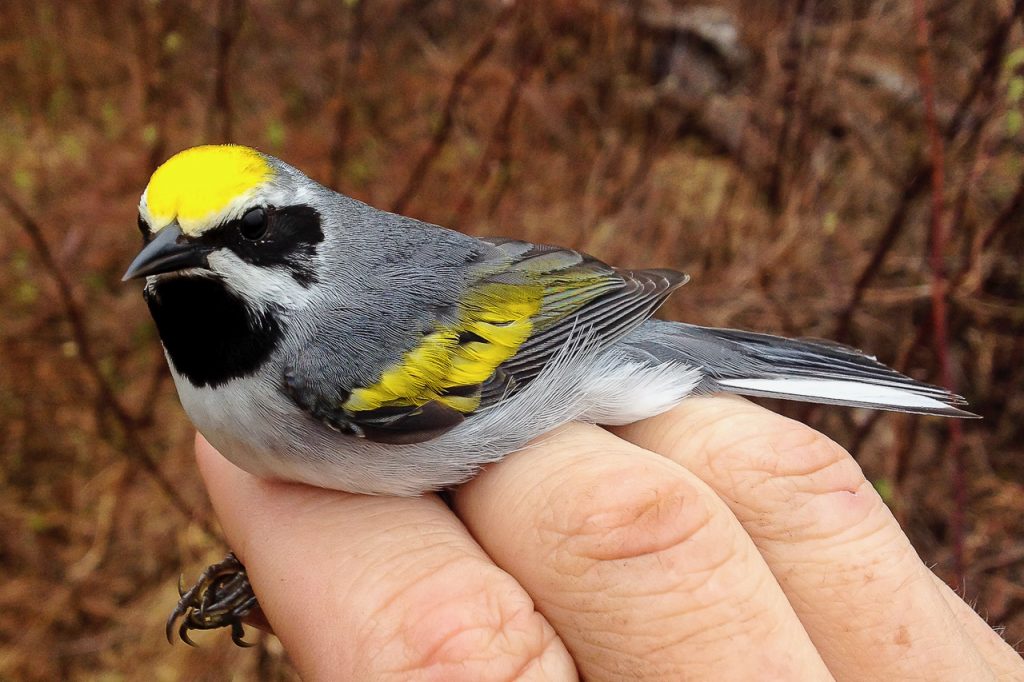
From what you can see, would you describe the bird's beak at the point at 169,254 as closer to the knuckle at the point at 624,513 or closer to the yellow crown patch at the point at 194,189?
the yellow crown patch at the point at 194,189

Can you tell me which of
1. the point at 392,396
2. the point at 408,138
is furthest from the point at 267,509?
the point at 408,138

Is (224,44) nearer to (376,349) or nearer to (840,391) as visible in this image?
(376,349)

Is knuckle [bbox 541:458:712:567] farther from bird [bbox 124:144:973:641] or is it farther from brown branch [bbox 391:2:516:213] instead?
brown branch [bbox 391:2:516:213]

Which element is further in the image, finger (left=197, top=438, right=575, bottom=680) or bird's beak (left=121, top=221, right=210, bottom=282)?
bird's beak (left=121, top=221, right=210, bottom=282)

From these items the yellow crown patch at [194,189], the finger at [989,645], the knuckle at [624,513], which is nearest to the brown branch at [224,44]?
the yellow crown patch at [194,189]

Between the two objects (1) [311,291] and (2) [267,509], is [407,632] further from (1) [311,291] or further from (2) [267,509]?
(1) [311,291]

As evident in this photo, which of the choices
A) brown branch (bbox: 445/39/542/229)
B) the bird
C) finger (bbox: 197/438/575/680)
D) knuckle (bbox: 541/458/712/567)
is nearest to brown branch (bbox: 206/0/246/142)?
brown branch (bbox: 445/39/542/229)

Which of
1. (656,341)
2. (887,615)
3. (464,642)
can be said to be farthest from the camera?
(656,341)
